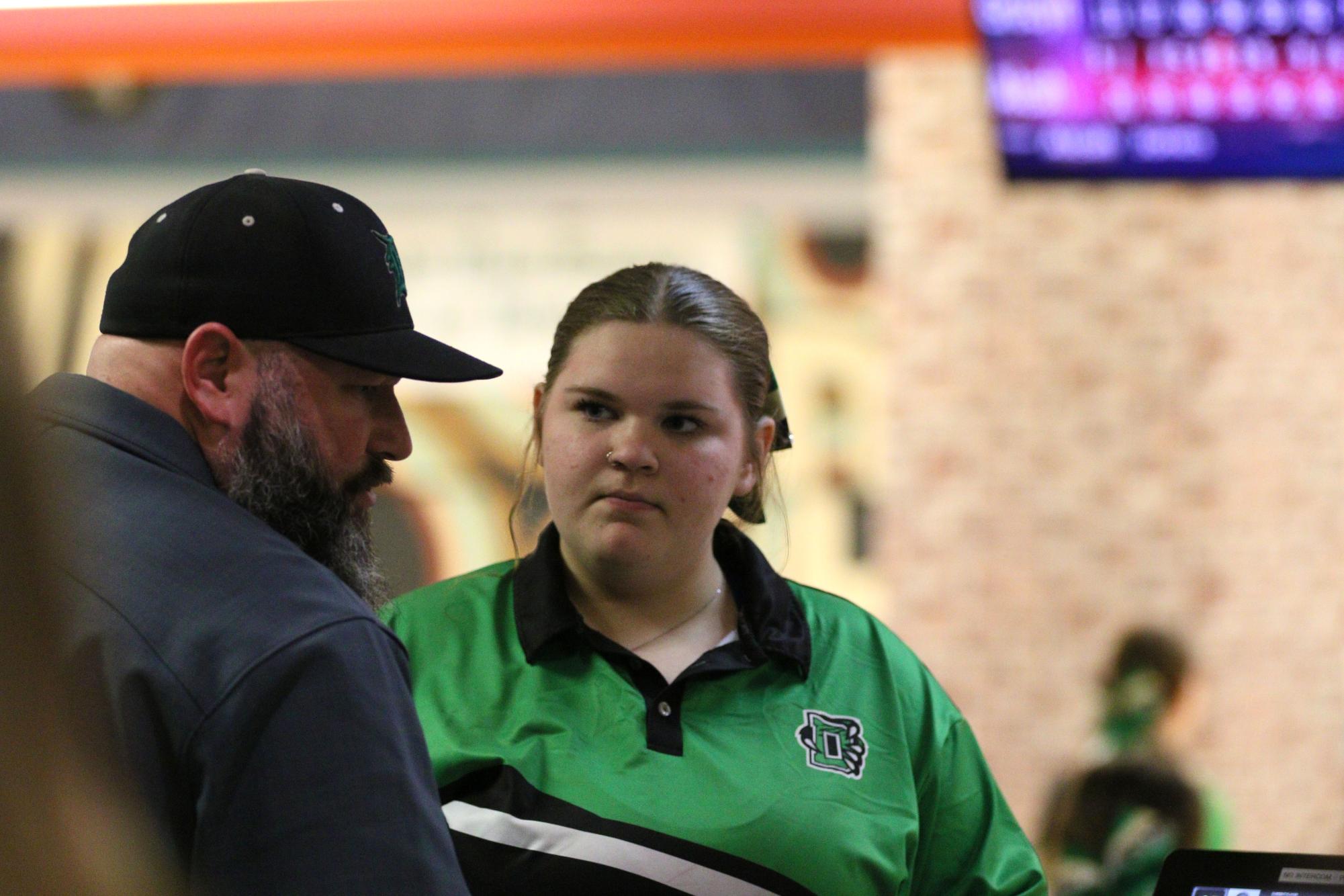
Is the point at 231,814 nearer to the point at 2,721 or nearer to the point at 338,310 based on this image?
the point at 338,310

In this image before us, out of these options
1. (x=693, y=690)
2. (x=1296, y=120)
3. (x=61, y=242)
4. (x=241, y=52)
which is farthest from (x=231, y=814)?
(x=61, y=242)

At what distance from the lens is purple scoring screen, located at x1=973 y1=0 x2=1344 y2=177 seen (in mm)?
3102

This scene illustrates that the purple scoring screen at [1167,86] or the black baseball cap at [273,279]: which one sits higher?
the purple scoring screen at [1167,86]

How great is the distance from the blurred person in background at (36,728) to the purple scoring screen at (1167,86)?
2.94 m

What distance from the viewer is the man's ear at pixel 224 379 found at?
47.5 inches

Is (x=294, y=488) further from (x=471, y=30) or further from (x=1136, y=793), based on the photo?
(x=1136, y=793)

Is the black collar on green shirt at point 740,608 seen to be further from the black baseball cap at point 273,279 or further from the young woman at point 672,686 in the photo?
the black baseball cap at point 273,279

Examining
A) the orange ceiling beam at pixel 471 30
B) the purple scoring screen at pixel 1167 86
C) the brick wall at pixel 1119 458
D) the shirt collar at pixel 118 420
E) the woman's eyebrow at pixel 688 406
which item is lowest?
the brick wall at pixel 1119 458

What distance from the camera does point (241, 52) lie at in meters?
3.72

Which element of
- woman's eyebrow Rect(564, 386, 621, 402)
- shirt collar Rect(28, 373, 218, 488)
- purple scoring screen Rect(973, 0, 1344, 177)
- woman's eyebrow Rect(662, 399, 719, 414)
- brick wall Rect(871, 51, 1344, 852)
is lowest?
brick wall Rect(871, 51, 1344, 852)

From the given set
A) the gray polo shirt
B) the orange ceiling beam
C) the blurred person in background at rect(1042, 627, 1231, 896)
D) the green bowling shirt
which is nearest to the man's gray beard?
the gray polo shirt

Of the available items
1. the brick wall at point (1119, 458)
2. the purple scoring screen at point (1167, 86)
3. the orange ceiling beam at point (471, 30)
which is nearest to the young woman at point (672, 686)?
the purple scoring screen at point (1167, 86)

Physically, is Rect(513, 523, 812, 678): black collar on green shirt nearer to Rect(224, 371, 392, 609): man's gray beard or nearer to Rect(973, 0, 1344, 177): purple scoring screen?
Rect(224, 371, 392, 609): man's gray beard

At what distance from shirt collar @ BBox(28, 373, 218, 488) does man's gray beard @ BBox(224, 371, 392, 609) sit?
4cm
